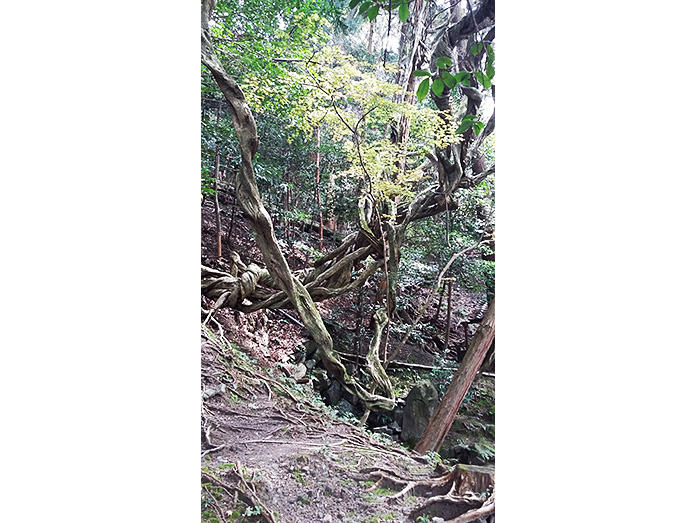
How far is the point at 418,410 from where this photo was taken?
7.01 feet

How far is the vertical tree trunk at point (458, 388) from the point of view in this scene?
211 centimetres

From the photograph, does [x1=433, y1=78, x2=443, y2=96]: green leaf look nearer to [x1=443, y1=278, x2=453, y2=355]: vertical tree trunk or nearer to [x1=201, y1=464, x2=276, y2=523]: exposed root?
[x1=443, y1=278, x2=453, y2=355]: vertical tree trunk

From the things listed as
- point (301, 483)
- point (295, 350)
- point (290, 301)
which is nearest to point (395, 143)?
point (290, 301)

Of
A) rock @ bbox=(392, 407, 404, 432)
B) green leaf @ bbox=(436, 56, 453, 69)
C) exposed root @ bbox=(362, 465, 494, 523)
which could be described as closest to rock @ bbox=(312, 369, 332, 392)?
rock @ bbox=(392, 407, 404, 432)

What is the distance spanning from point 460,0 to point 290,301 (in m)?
1.44

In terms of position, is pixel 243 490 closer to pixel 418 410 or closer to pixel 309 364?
pixel 309 364

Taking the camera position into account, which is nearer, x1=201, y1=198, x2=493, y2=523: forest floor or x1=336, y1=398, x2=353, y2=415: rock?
x1=201, y1=198, x2=493, y2=523: forest floor

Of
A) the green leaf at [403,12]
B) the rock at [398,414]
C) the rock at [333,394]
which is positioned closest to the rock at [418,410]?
the rock at [398,414]

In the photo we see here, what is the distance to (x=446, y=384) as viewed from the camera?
2.13 metres

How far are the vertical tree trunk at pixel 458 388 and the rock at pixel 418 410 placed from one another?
0.08ft

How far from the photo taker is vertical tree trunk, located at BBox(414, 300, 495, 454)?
2.11m

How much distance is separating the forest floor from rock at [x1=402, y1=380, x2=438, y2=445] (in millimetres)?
69

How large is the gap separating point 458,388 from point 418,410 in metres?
0.19

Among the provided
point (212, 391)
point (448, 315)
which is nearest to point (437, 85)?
point (448, 315)
